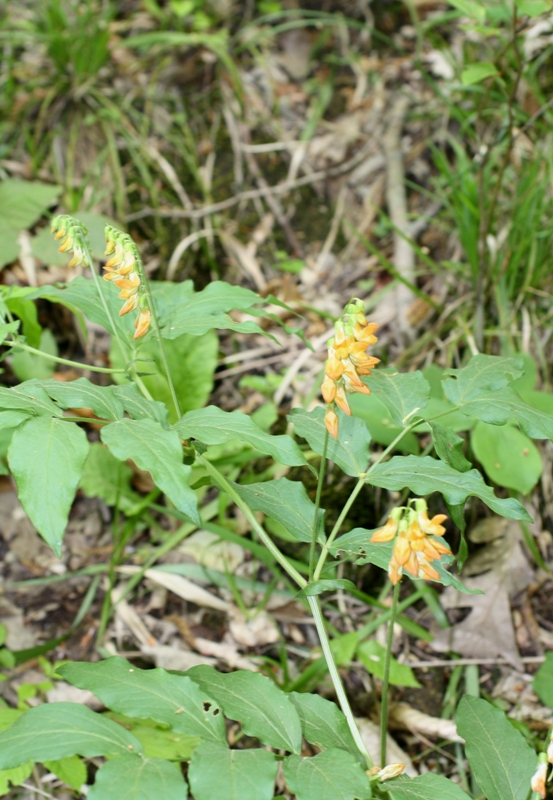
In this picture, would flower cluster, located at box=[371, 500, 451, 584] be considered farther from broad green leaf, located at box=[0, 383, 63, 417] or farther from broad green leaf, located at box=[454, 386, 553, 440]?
broad green leaf, located at box=[0, 383, 63, 417]

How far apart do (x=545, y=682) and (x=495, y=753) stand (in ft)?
2.30

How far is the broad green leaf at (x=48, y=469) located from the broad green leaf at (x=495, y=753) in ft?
3.02

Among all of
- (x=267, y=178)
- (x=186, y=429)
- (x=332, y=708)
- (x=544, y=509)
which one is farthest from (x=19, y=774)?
(x=267, y=178)

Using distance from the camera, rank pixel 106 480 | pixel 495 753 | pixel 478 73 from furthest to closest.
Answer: pixel 106 480 < pixel 478 73 < pixel 495 753

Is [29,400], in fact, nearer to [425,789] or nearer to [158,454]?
[158,454]

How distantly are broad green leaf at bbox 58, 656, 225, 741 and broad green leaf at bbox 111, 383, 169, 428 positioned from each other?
1.51ft

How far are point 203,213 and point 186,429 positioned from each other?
2522 millimetres

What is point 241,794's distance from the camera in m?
1.02

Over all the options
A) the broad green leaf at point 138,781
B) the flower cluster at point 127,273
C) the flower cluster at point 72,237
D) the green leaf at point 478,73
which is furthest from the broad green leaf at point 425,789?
the green leaf at point 478,73

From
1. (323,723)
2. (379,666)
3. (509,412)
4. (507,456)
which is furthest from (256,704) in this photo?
(507,456)

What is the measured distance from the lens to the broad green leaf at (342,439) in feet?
4.89

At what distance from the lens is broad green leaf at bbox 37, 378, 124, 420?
1.29m

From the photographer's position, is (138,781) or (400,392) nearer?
(138,781)

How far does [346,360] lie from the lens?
1.26 meters
